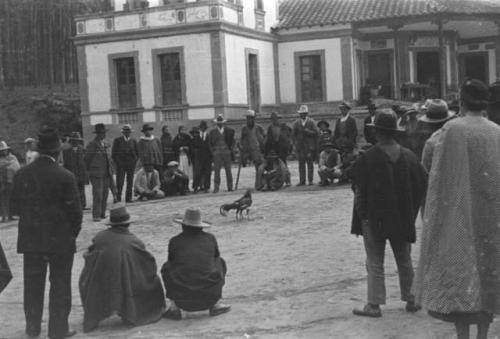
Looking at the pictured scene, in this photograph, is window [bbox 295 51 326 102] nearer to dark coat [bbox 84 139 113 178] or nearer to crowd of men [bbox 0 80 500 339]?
dark coat [bbox 84 139 113 178]

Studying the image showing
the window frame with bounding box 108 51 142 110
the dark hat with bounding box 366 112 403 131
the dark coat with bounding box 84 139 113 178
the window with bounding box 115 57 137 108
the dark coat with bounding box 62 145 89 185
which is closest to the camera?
the dark hat with bounding box 366 112 403 131

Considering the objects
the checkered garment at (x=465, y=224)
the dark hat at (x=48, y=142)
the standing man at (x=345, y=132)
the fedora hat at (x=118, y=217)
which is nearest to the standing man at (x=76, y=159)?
the standing man at (x=345, y=132)

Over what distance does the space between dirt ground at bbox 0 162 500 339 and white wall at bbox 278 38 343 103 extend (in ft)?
52.2

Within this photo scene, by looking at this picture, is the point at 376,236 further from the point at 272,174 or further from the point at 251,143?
the point at 251,143

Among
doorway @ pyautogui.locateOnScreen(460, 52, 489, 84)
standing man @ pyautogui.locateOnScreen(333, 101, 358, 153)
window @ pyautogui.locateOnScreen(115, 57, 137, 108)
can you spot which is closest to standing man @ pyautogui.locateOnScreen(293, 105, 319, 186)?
standing man @ pyautogui.locateOnScreen(333, 101, 358, 153)

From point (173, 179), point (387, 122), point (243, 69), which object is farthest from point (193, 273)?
point (243, 69)

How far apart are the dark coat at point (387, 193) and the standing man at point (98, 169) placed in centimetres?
799

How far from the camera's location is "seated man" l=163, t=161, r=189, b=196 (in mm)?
17500

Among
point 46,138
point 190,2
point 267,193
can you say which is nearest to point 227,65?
point 190,2

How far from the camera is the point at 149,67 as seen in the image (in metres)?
27.7

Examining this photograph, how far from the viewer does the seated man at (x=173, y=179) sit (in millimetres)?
17500

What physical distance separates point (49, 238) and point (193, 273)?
4.50 feet

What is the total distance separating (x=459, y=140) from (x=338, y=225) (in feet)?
23.3

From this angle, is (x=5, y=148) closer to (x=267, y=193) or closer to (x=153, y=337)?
(x=267, y=193)
